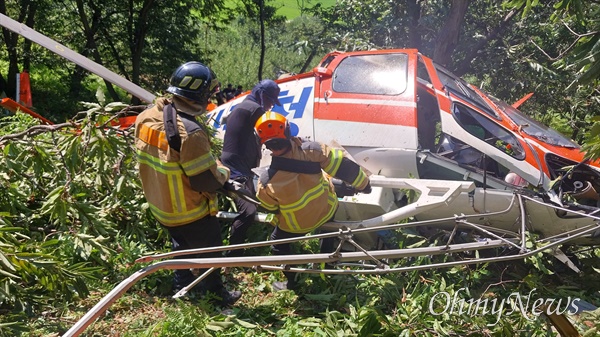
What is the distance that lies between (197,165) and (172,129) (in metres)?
0.27

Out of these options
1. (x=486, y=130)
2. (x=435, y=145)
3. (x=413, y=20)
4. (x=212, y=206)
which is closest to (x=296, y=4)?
(x=413, y=20)

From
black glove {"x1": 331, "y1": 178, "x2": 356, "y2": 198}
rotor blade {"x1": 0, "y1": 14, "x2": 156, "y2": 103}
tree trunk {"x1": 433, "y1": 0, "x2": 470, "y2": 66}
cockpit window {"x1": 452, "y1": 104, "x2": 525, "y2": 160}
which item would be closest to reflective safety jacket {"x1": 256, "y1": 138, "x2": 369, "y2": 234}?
black glove {"x1": 331, "y1": 178, "x2": 356, "y2": 198}

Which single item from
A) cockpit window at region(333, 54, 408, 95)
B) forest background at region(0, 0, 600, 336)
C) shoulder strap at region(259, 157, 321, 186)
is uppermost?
cockpit window at region(333, 54, 408, 95)

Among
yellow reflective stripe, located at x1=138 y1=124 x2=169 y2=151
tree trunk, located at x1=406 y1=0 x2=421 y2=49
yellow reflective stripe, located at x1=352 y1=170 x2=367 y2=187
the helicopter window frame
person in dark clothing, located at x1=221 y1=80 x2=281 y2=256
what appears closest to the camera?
yellow reflective stripe, located at x1=138 y1=124 x2=169 y2=151

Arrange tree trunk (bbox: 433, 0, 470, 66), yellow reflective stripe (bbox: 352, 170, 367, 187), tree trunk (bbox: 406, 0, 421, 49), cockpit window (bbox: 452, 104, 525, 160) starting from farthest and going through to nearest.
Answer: tree trunk (bbox: 406, 0, 421, 49) → tree trunk (bbox: 433, 0, 470, 66) → cockpit window (bbox: 452, 104, 525, 160) → yellow reflective stripe (bbox: 352, 170, 367, 187)

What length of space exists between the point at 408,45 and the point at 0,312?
27.9 ft

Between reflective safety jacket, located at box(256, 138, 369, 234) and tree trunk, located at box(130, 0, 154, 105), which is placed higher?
tree trunk, located at box(130, 0, 154, 105)

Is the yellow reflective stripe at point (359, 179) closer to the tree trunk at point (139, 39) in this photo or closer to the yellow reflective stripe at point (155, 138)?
the yellow reflective stripe at point (155, 138)

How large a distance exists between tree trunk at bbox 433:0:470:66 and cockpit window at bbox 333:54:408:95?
4.16m

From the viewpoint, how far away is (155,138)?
3742 millimetres

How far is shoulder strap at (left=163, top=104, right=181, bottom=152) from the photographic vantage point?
362 centimetres

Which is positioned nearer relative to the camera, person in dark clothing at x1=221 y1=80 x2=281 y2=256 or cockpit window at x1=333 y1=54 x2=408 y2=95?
person in dark clothing at x1=221 y1=80 x2=281 y2=256

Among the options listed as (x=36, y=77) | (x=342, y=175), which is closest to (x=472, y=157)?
(x=342, y=175)

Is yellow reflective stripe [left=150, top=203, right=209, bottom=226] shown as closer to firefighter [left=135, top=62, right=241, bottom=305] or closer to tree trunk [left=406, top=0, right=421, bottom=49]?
firefighter [left=135, top=62, right=241, bottom=305]
